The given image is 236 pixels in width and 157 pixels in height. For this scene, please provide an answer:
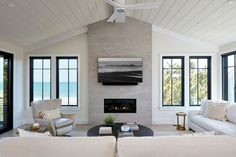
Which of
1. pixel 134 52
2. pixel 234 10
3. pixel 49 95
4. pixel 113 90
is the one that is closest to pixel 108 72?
pixel 113 90

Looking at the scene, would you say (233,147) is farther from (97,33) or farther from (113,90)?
(97,33)

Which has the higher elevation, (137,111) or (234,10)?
(234,10)

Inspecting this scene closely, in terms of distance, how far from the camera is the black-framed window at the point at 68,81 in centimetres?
659

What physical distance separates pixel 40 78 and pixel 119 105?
2810mm

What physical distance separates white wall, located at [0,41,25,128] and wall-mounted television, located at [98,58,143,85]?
2499 millimetres

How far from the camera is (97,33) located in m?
6.32

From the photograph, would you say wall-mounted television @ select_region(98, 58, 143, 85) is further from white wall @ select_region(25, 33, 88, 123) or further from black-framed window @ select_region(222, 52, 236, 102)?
black-framed window @ select_region(222, 52, 236, 102)

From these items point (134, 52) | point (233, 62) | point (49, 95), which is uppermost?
point (134, 52)

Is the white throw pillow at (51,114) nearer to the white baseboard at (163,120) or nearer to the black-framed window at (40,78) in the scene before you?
the black-framed window at (40,78)

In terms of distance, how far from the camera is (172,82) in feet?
21.5

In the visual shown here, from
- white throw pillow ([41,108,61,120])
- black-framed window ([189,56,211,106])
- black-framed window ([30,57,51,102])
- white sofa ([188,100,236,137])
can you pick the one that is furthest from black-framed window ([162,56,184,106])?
black-framed window ([30,57,51,102])

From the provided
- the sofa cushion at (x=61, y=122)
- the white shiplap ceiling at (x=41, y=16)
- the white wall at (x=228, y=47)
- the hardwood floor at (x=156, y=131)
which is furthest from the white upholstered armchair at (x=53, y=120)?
the white wall at (x=228, y=47)

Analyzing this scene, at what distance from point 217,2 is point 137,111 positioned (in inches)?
150

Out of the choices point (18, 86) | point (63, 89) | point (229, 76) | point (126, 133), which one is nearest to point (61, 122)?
point (126, 133)
